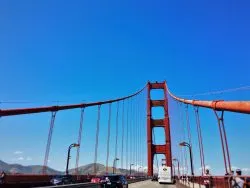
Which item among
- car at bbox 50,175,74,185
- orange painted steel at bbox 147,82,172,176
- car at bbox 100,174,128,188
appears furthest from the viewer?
orange painted steel at bbox 147,82,172,176

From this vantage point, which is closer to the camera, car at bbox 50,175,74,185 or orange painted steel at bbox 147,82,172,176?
car at bbox 50,175,74,185

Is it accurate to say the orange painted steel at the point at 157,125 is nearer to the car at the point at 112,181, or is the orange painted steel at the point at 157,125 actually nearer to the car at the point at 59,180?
the car at the point at 59,180

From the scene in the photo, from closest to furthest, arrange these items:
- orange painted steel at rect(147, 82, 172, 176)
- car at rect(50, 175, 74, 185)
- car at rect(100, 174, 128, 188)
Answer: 1. car at rect(100, 174, 128, 188)
2. car at rect(50, 175, 74, 185)
3. orange painted steel at rect(147, 82, 172, 176)

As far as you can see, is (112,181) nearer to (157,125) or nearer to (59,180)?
(59,180)

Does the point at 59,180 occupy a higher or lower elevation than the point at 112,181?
higher

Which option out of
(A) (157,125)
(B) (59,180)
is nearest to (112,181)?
(B) (59,180)

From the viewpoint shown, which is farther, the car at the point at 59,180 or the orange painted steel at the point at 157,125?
the orange painted steel at the point at 157,125

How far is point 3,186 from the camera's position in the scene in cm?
2153

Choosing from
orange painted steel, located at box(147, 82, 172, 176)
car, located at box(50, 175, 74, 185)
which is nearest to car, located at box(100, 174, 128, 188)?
car, located at box(50, 175, 74, 185)

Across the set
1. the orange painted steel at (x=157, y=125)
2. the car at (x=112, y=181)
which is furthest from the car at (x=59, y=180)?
the orange painted steel at (x=157, y=125)

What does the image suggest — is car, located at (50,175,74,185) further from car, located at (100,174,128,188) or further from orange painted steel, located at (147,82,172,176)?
orange painted steel, located at (147,82,172,176)

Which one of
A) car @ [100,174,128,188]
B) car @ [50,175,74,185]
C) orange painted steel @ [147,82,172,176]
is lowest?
car @ [100,174,128,188]

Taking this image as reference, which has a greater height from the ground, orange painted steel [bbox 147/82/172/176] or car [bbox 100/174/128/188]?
orange painted steel [bbox 147/82/172/176]

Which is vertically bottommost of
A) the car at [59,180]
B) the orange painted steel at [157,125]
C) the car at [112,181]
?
the car at [112,181]
